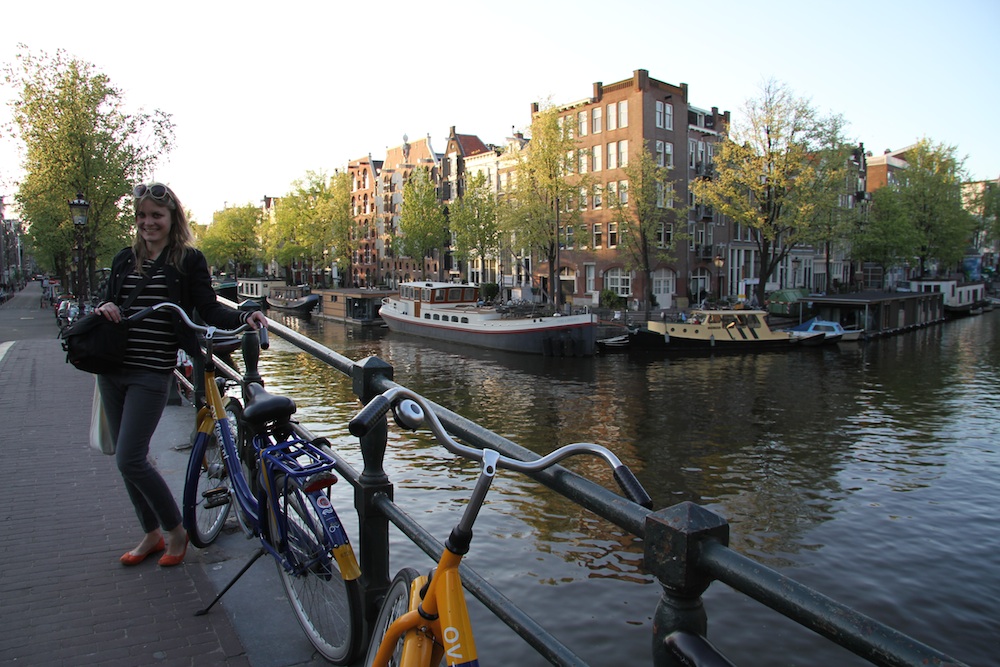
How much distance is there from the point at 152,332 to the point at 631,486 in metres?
3.08

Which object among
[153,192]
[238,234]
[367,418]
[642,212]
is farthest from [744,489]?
[238,234]

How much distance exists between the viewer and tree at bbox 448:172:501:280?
49.6 meters

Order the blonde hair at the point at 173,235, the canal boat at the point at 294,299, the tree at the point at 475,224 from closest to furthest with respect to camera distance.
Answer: the blonde hair at the point at 173,235
the tree at the point at 475,224
the canal boat at the point at 294,299

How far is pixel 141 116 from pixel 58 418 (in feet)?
88.1

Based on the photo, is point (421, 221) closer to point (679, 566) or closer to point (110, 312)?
point (110, 312)

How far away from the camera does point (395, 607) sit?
8.11 feet

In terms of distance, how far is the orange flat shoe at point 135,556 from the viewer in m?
4.10

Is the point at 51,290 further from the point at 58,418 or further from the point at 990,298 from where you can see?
the point at 990,298

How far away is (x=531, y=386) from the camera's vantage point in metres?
24.9

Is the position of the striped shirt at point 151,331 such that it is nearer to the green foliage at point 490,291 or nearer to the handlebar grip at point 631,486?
the handlebar grip at point 631,486

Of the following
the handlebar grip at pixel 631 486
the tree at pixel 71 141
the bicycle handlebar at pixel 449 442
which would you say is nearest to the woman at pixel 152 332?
the bicycle handlebar at pixel 449 442

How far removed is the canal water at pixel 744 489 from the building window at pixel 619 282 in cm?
1752

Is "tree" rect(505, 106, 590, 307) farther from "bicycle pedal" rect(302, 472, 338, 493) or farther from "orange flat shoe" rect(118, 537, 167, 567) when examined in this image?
"bicycle pedal" rect(302, 472, 338, 493)

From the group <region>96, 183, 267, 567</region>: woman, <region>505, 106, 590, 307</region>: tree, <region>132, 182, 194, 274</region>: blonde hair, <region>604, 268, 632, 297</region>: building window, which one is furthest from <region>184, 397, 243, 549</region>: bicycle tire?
<region>604, 268, 632, 297</region>: building window
